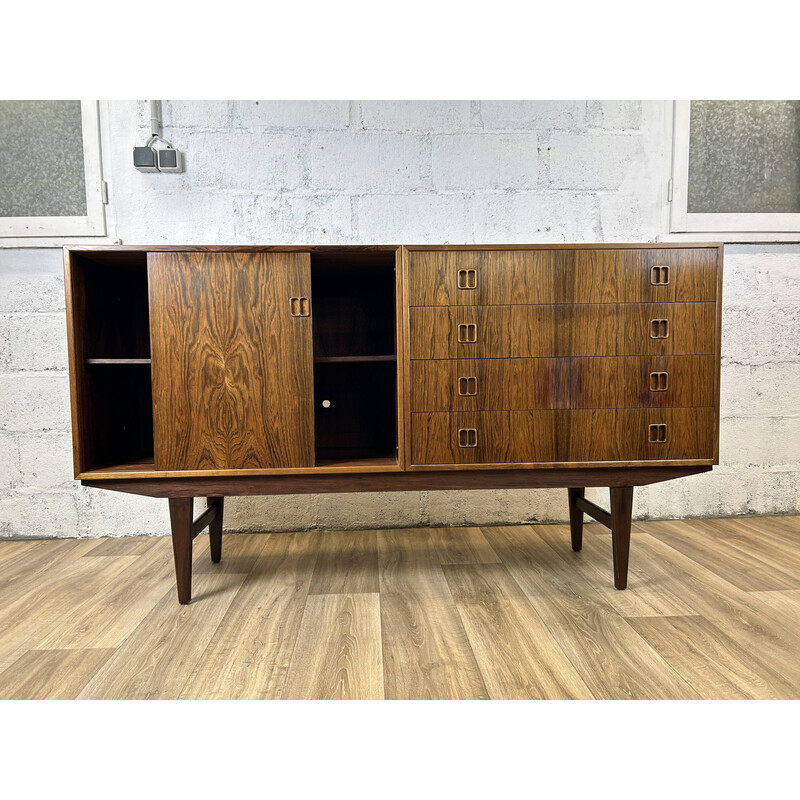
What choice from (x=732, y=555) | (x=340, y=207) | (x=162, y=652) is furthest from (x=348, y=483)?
(x=732, y=555)

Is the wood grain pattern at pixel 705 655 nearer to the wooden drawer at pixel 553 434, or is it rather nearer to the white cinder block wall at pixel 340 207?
the wooden drawer at pixel 553 434

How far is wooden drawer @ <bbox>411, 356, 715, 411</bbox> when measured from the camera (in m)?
1.54

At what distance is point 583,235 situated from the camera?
2.22 metres

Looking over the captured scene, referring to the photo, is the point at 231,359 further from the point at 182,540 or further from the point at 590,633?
the point at 590,633

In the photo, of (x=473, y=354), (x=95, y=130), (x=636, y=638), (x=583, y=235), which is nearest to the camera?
(x=636, y=638)

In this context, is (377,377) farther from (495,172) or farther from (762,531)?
(762,531)

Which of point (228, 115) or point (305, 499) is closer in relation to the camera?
point (228, 115)

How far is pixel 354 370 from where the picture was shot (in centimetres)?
192

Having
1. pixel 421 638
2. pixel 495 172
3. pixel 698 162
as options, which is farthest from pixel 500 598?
pixel 698 162

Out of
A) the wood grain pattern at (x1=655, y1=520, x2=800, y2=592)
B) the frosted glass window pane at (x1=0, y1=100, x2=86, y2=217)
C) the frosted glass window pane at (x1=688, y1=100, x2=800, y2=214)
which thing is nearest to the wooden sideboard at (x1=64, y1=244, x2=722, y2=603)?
the wood grain pattern at (x1=655, y1=520, x2=800, y2=592)

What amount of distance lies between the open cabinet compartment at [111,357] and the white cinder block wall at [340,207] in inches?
19.2

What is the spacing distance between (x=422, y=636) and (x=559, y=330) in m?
0.89

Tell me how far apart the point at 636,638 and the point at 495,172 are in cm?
173

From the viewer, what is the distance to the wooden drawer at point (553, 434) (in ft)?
5.09
